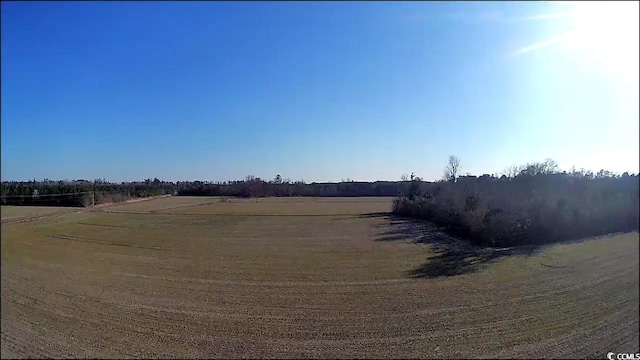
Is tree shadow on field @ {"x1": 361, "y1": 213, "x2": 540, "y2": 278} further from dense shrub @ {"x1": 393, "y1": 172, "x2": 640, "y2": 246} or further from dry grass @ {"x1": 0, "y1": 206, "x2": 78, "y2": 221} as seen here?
dry grass @ {"x1": 0, "y1": 206, "x2": 78, "y2": 221}

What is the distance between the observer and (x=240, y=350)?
549 centimetres

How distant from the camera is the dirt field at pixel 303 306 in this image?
3840 mm

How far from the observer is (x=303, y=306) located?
8078 millimetres

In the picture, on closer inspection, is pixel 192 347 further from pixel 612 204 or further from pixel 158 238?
pixel 158 238

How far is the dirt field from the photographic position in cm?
384

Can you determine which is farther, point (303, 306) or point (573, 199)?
point (303, 306)

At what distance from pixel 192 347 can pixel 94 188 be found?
9.70 feet

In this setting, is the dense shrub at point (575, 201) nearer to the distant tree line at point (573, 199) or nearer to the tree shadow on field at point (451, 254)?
the distant tree line at point (573, 199)

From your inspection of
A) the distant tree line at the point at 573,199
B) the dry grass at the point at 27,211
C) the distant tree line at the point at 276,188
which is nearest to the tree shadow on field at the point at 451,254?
the distant tree line at the point at 573,199

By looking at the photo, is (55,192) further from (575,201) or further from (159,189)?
(159,189)

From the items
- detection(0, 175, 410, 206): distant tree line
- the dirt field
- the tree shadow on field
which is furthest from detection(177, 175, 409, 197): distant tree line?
the dirt field

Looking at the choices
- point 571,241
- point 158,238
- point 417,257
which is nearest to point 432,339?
point 571,241

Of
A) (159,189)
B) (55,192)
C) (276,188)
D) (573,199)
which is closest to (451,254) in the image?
(573,199)

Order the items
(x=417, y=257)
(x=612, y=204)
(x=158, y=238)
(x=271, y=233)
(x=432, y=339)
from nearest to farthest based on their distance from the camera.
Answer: (x=612, y=204) < (x=432, y=339) < (x=417, y=257) < (x=158, y=238) < (x=271, y=233)
